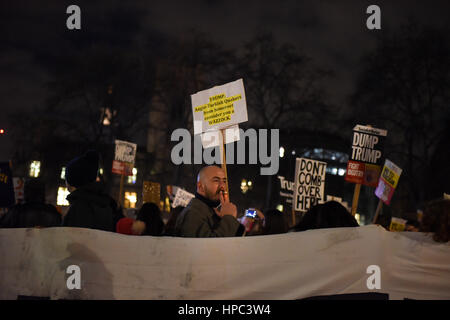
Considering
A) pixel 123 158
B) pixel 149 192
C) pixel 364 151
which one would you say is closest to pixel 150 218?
pixel 149 192

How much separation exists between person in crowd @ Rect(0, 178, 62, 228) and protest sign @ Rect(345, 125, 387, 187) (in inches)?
206

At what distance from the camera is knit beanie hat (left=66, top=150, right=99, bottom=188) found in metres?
4.40

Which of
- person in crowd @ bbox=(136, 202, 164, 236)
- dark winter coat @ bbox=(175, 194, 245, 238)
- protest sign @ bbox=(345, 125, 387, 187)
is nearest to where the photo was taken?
dark winter coat @ bbox=(175, 194, 245, 238)

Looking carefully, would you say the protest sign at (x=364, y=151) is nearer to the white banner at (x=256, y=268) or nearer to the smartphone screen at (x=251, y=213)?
the smartphone screen at (x=251, y=213)

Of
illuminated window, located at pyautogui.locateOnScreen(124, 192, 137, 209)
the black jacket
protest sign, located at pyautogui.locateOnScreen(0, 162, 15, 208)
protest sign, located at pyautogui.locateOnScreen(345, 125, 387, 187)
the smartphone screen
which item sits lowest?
illuminated window, located at pyautogui.locateOnScreen(124, 192, 137, 209)

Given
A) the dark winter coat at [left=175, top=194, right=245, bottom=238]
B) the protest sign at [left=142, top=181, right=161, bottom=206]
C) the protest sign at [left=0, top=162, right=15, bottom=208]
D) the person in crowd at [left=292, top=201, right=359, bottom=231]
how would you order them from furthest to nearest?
the protest sign at [left=142, top=181, right=161, bottom=206]
the protest sign at [left=0, top=162, right=15, bottom=208]
the person in crowd at [left=292, top=201, right=359, bottom=231]
the dark winter coat at [left=175, top=194, right=245, bottom=238]

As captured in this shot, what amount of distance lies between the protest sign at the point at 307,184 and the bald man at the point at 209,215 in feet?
21.2

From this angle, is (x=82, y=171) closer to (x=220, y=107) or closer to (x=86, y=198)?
(x=86, y=198)

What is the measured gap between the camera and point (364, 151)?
8.70 m

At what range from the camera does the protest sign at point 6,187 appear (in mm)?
7055

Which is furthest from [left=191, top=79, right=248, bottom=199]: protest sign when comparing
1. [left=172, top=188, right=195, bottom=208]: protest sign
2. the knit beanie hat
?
[left=172, top=188, right=195, bottom=208]: protest sign

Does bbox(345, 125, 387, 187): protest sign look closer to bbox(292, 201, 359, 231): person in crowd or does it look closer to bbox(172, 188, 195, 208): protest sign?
bbox(292, 201, 359, 231): person in crowd
